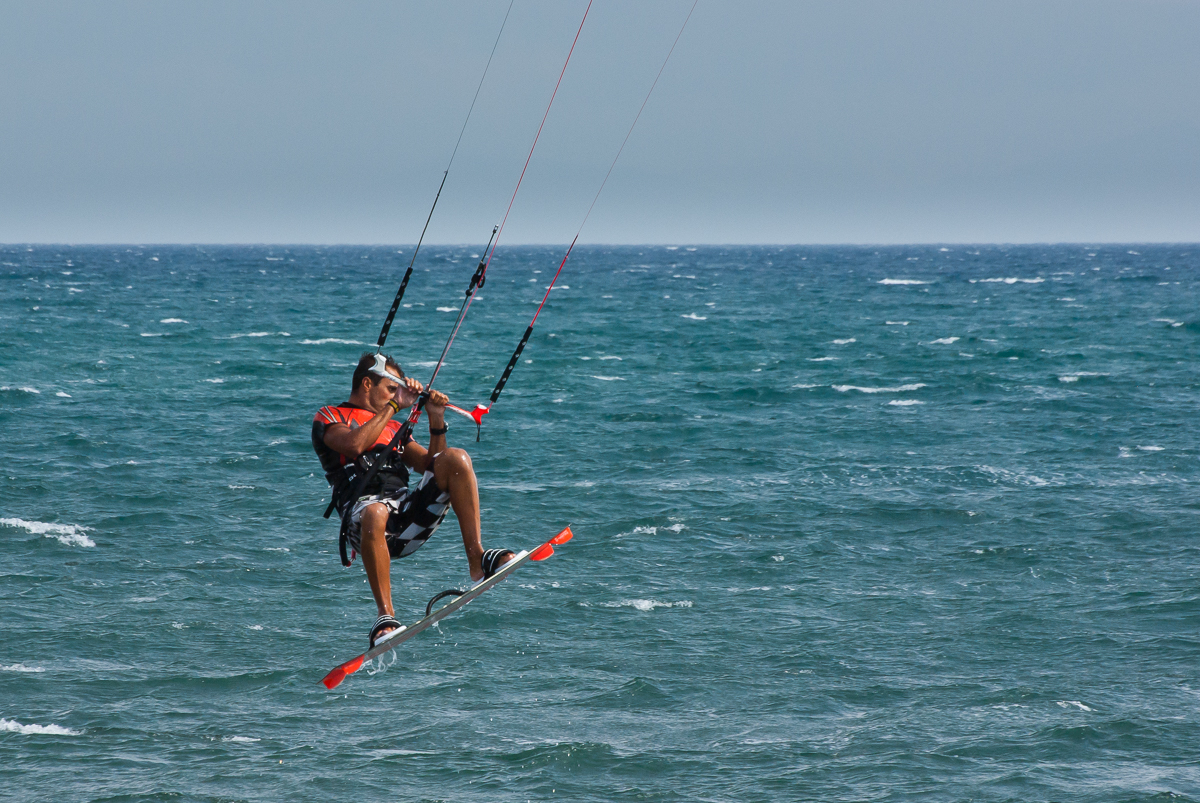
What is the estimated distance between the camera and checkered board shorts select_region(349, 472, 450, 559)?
1027 cm

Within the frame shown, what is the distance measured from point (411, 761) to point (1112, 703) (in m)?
12.9

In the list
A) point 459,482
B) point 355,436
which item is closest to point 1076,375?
point 459,482

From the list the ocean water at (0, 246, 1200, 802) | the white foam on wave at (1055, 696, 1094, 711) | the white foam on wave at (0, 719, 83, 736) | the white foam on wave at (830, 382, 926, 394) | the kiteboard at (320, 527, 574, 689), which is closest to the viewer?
the kiteboard at (320, 527, 574, 689)

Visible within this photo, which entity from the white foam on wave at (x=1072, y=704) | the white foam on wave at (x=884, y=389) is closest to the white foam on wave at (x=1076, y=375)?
the white foam on wave at (x=884, y=389)

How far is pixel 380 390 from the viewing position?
1005cm

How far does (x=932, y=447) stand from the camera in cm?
4416

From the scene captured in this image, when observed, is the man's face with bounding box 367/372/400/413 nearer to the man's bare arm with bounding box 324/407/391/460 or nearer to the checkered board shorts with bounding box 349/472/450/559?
the man's bare arm with bounding box 324/407/391/460

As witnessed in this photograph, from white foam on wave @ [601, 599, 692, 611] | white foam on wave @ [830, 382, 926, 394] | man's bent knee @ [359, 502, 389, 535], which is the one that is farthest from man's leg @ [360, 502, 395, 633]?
white foam on wave @ [830, 382, 926, 394]

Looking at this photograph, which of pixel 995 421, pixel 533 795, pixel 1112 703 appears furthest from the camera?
pixel 995 421

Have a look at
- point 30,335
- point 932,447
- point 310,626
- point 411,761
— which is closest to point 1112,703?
point 411,761

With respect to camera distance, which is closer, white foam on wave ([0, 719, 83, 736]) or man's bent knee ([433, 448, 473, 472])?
man's bent knee ([433, 448, 473, 472])

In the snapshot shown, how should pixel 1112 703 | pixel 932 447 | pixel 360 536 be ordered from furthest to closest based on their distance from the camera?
pixel 932 447 < pixel 1112 703 < pixel 360 536

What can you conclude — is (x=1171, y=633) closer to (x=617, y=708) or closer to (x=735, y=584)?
(x=735, y=584)

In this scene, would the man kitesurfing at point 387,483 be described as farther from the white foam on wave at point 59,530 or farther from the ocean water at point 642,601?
the white foam on wave at point 59,530
